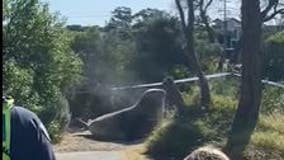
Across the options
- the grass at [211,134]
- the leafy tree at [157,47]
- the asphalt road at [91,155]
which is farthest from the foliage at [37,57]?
the leafy tree at [157,47]

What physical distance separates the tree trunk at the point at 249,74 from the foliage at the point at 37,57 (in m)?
3.42

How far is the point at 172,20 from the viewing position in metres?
26.1

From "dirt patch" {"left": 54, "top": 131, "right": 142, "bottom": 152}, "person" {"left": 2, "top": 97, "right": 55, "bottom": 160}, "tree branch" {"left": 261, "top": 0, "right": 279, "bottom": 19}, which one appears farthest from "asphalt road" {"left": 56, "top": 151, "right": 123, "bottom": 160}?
"person" {"left": 2, "top": 97, "right": 55, "bottom": 160}

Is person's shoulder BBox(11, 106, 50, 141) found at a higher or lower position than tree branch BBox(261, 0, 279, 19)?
lower

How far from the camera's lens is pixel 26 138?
2.97 meters

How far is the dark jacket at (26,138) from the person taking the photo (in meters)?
2.94

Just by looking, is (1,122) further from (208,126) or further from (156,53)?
(156,53)

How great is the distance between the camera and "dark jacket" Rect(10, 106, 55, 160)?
9.64ft

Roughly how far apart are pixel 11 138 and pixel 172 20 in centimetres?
2337

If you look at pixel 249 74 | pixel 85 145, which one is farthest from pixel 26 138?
pixel 85 145

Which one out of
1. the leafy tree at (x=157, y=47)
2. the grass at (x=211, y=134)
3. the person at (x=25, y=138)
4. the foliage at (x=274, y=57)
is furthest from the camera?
the leafy tree at (x=157, y=47)

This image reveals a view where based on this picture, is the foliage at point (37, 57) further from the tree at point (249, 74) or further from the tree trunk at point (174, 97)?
the tree at point (249, 74)

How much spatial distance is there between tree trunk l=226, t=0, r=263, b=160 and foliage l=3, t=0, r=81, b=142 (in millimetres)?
3424

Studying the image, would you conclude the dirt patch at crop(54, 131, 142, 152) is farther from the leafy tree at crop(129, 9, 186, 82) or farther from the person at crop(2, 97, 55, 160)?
the person at crop(2, 97, 55, 160)
